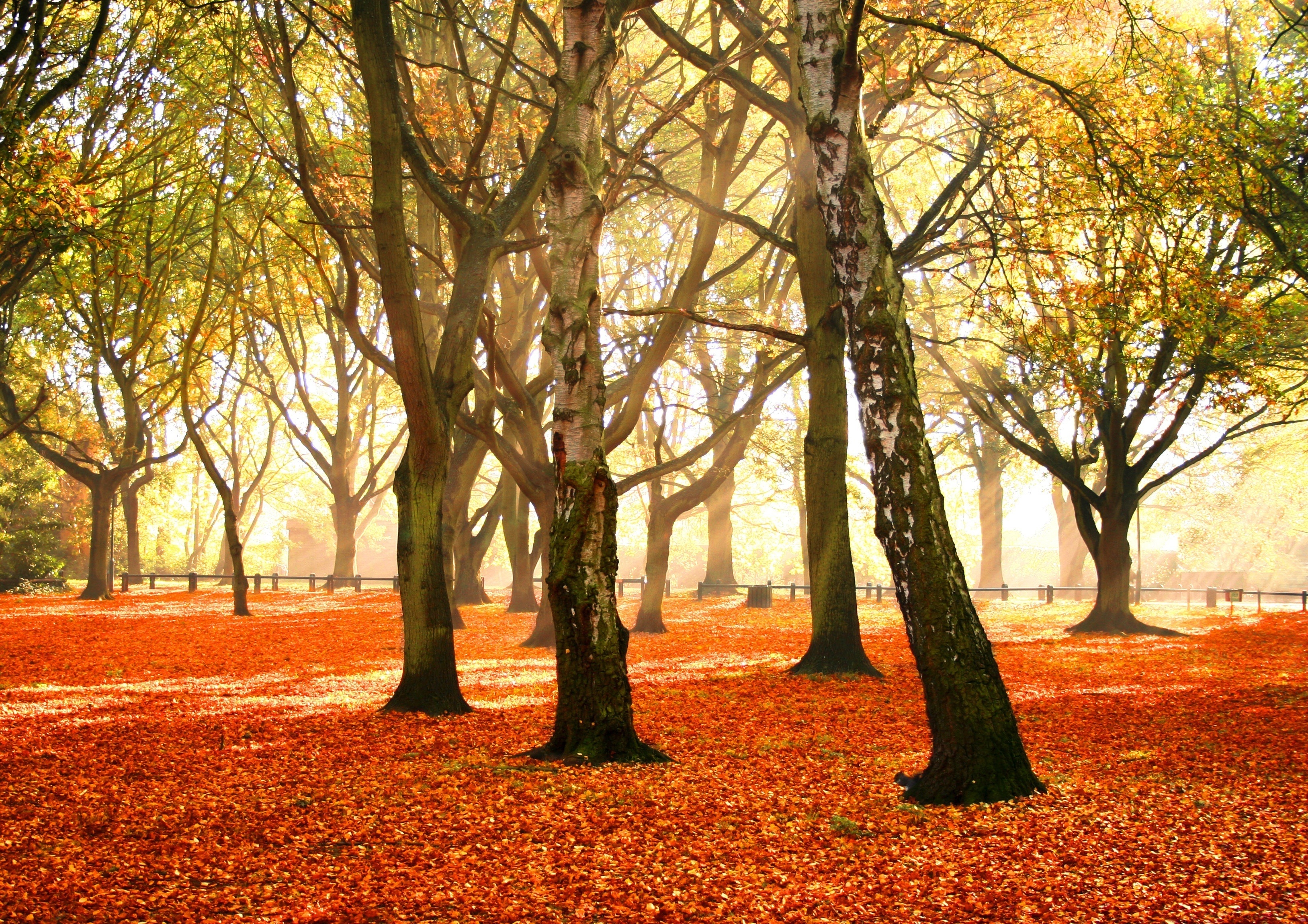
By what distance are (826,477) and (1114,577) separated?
10.6m

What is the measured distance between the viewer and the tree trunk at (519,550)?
2273 centimetres

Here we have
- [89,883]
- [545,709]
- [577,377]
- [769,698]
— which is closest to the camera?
[89,883]

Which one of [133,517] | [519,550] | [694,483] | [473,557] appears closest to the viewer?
[694,483]

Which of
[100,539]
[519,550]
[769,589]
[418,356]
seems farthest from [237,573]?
Answer: [418,356]

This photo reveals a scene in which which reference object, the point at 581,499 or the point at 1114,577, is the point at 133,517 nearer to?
the point at 1114,577

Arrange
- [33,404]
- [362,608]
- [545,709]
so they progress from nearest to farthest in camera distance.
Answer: [545,709]
[362,608]
[33,404]

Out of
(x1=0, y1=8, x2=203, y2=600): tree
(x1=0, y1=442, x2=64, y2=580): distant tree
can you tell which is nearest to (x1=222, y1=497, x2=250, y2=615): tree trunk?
(x1=0, y1=8, x2=203, y2=600): tree

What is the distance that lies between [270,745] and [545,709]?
9.09ft

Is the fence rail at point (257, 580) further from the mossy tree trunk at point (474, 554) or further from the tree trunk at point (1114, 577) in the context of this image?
the tree trunk at point (1114, 577)

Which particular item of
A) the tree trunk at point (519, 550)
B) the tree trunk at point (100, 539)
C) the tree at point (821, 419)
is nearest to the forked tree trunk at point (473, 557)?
the tree trunk at point (519, 550)

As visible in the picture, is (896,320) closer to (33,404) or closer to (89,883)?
(89,883)

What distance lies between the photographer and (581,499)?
6309mm

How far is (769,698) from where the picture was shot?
32.9 feet

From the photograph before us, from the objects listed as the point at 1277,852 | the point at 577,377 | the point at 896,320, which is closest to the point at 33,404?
the point at 577,377
